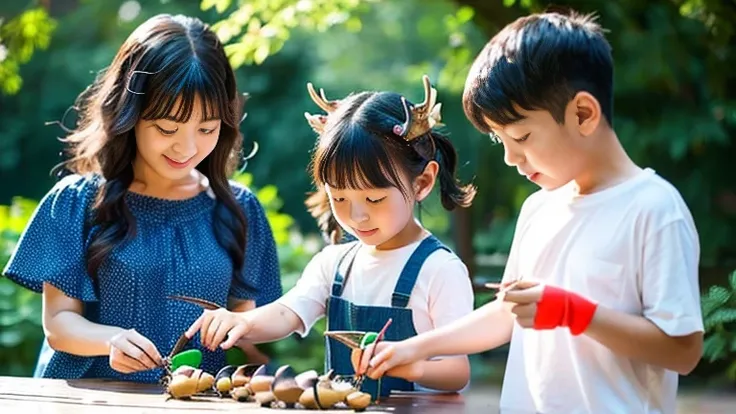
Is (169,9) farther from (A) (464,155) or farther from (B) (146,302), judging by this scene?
(B) (146,302)

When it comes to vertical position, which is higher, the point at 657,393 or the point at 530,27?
the point at 530,27

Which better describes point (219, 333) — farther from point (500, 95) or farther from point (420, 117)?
point (500, 95)

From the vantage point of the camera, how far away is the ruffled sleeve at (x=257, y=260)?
3.00 metres

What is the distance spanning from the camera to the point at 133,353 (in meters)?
2.47

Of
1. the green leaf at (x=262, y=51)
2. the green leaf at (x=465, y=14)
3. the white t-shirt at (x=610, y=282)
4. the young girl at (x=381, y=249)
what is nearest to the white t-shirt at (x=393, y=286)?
the young girl at (x=381, y=249)

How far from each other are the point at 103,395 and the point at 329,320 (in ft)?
1.64

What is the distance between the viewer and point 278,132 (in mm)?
9742

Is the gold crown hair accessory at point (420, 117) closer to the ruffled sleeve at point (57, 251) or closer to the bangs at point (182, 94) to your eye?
the bangs at point (182, 94)

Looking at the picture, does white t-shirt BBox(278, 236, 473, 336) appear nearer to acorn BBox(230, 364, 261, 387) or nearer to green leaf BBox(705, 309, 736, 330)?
acorn BBox(230, 364, 261, 387)

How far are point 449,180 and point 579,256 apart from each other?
550 millimetres

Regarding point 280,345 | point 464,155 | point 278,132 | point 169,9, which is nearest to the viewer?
point 280,345

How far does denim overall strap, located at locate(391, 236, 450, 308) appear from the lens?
2.48m

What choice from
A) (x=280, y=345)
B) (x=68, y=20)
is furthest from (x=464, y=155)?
(x=68, y=20)

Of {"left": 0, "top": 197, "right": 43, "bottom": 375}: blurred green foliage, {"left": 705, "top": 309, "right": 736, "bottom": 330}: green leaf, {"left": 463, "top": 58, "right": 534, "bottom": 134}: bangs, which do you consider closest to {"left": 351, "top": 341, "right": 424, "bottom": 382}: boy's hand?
{"left": 463, "top": 58, "right": 534, "bottom": 134}: bangs
